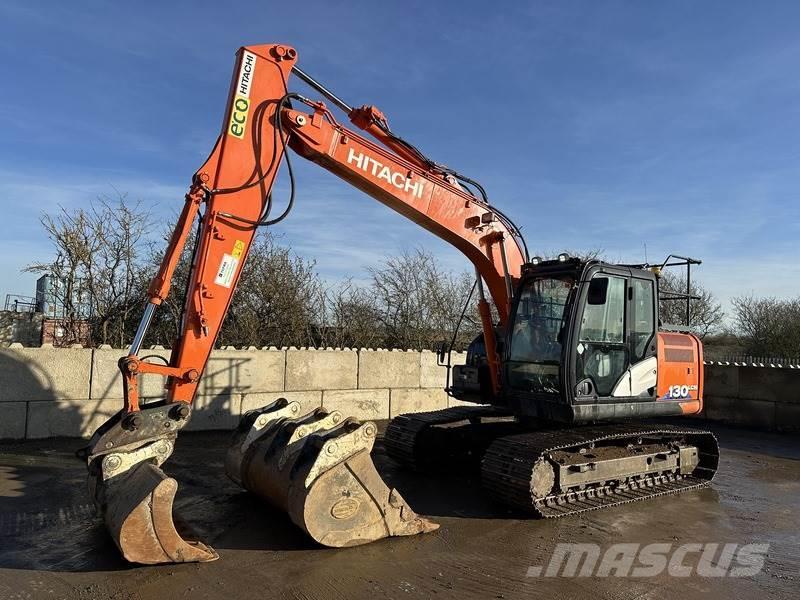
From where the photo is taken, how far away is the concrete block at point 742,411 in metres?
12.1

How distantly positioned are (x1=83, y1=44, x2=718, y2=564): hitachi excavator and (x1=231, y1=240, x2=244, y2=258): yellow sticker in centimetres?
2

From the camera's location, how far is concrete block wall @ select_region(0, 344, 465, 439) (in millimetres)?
8062

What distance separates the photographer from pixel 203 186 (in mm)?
5133

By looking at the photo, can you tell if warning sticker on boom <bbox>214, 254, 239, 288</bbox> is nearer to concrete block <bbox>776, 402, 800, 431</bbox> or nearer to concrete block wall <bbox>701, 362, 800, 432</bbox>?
concrete block wall <bbox>701, 362, 800, 432</bbox>

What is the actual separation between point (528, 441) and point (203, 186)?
387 cm

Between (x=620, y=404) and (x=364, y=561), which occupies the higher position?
(x=620, y=404)

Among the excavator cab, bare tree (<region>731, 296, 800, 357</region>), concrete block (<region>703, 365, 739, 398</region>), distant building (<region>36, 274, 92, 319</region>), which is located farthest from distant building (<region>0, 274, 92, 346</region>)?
bare tree (<region>731, 296, 800, 357</region>)

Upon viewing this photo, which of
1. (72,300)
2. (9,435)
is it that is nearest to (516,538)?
(9,435)

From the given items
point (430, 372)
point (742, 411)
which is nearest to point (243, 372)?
point (430, 372)

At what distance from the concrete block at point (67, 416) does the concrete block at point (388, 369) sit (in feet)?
13.7

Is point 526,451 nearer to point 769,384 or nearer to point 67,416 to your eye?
point 67,416

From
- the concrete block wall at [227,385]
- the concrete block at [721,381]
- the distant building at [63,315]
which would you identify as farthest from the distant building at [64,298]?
the concrete block at [721,381]

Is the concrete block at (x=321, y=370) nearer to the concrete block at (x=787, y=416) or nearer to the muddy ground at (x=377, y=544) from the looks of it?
the muddy ground at (x=377, y=544)

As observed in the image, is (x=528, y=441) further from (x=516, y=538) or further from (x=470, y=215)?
(x=470, y=215)
